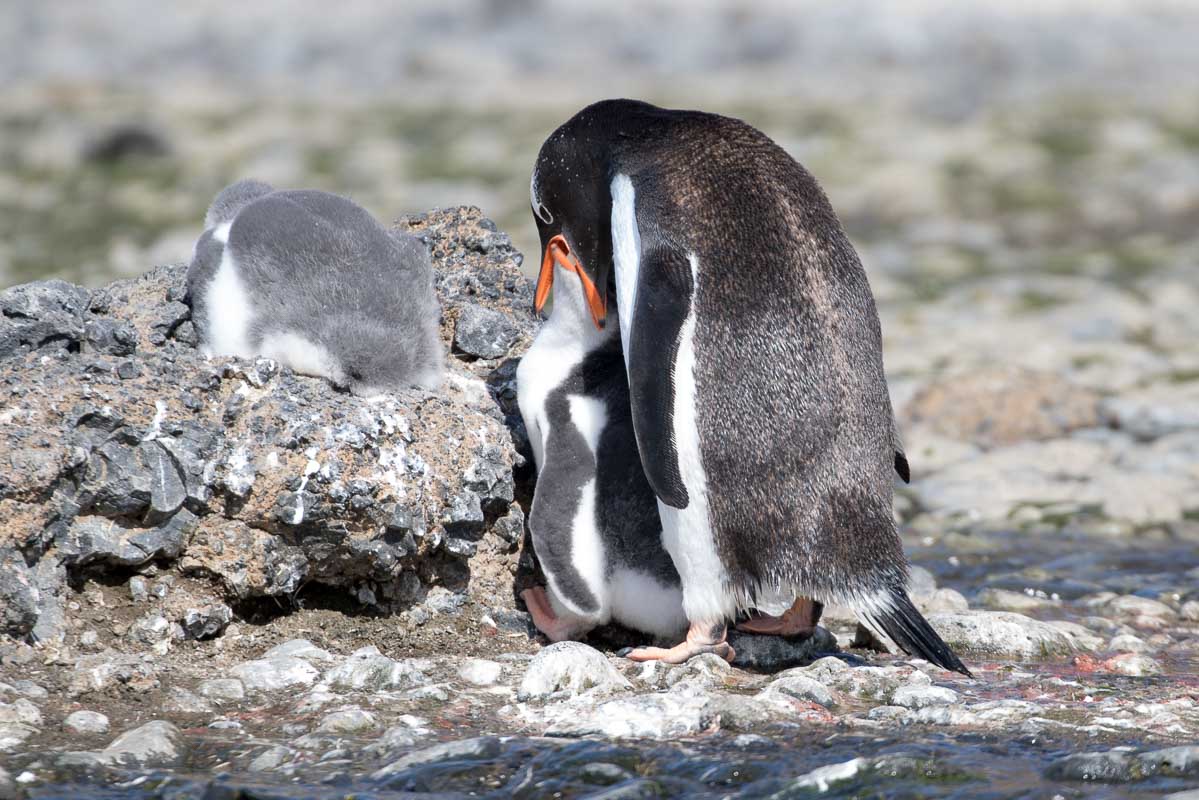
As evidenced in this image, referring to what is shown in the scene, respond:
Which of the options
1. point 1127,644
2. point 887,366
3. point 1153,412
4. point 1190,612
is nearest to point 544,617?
point 1127,644

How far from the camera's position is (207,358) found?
4.21m

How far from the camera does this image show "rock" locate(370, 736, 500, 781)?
329cm

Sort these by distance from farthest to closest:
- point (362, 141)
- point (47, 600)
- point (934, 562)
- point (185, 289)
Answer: point (362, 141) → point (934, 562) → point (185, 289) → point (47, 600)

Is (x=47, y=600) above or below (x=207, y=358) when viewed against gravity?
below

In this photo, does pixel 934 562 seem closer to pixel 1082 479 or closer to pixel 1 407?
pixel 1082 479

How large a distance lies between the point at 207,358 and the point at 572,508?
3.50 ft

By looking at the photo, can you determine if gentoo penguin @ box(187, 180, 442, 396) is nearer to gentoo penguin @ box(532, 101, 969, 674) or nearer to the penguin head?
the penguin head

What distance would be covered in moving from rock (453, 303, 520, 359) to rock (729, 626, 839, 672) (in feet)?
3.77

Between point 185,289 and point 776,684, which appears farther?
point 185,289

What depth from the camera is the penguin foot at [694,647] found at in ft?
13.4

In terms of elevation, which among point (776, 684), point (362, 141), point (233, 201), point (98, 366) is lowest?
point (776, 684)

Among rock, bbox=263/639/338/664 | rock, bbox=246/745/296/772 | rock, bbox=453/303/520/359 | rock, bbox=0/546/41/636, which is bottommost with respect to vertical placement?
rock, bbox=246/745/296/772

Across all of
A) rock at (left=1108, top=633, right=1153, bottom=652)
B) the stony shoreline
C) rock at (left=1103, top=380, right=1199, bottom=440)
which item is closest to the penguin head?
the stony shoreline

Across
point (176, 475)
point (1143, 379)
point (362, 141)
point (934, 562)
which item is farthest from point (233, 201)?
point (362, 141)
